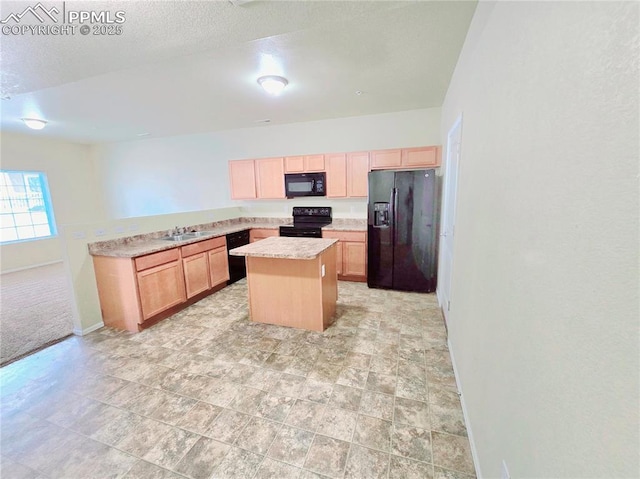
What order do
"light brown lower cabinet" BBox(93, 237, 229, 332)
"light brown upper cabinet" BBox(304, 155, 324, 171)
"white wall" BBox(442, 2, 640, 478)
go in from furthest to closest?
1. "light brown upper cabinet" BBox(304, 155, 324, 171)
2. "light brown lower cabinet" BBox(93, 237, 229, 332)
3. "white wall" BBox(442, 2, 640, 478)

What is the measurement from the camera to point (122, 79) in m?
2.82

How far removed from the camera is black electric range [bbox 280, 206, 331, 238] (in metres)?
4.43

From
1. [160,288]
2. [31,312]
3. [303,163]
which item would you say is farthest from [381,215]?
[31,312]

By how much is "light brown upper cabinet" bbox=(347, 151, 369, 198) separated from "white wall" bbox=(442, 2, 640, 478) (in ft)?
9.39

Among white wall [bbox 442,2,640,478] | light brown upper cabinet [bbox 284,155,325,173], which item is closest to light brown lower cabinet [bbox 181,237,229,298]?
light brown upper cabinet [bbox 284,155,325,173]

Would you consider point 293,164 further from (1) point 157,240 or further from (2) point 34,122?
(2) point 34,122

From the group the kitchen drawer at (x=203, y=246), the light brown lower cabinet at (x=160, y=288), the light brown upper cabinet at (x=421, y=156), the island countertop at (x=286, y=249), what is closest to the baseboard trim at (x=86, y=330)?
the light brown lower cabinet at (x=160, y=288)

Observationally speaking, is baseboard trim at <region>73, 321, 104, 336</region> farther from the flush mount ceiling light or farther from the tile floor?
the flush mount ceiling light

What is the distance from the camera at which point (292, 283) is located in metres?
2.88

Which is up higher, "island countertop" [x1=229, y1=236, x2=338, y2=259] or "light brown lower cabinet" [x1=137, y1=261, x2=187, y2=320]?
"island countertop" [x1=229, y1=236, x2=338, y2=259]

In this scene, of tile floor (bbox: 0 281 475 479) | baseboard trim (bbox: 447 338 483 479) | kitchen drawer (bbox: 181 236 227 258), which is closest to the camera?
baseboard trim (bbox: 447 338 483 479)

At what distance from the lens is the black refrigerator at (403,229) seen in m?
3.62

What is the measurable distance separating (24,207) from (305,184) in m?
6.08

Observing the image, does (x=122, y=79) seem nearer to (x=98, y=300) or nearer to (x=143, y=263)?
(x=143, y=263)
